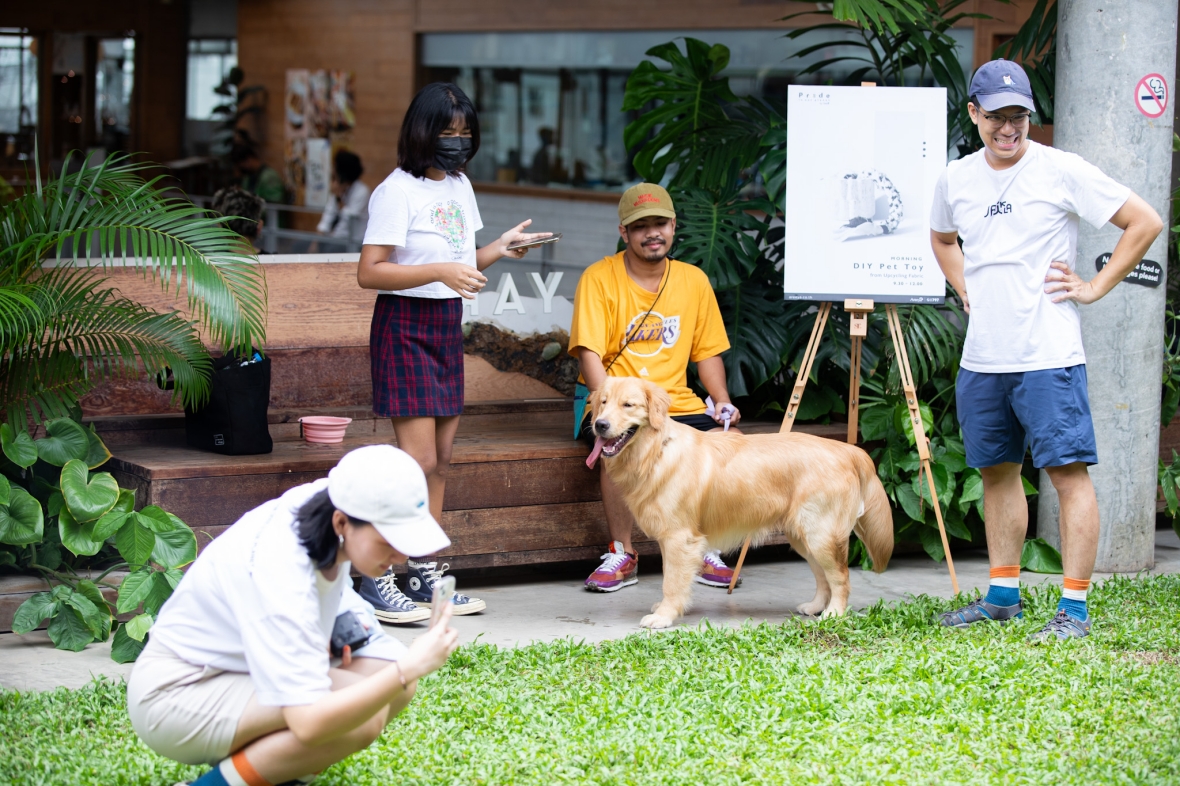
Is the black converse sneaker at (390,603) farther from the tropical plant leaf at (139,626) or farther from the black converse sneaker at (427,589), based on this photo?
the tropical plant leaf at (139,626)

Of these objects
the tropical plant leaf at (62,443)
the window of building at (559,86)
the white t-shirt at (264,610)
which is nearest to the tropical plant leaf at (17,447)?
the tropical plant leaf at (62,443)

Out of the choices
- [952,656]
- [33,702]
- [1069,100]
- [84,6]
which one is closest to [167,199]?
[33,702]

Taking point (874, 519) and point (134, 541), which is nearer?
point (134, 541)

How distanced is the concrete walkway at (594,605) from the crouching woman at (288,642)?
147 centimetres

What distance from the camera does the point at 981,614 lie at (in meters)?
4.46

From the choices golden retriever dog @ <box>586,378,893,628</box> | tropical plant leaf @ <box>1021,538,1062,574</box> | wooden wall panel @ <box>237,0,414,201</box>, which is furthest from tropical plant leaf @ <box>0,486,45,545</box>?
wooden wall panel @ <box>237,0,414,201</box>

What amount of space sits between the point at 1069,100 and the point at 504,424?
2.82m

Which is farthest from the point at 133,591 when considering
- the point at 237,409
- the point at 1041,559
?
the point at 1041,559

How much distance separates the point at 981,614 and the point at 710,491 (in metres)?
1.03

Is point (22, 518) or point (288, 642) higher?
point (288, 642)

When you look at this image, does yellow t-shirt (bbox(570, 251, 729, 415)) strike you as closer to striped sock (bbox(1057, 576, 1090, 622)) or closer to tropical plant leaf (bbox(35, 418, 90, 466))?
striped sock (bbox(1057, 576, 1090, 622))

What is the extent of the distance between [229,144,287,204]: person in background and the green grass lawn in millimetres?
8186

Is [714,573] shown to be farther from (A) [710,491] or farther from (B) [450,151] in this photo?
(B) [450,151]

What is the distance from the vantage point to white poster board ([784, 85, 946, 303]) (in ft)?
16.9
